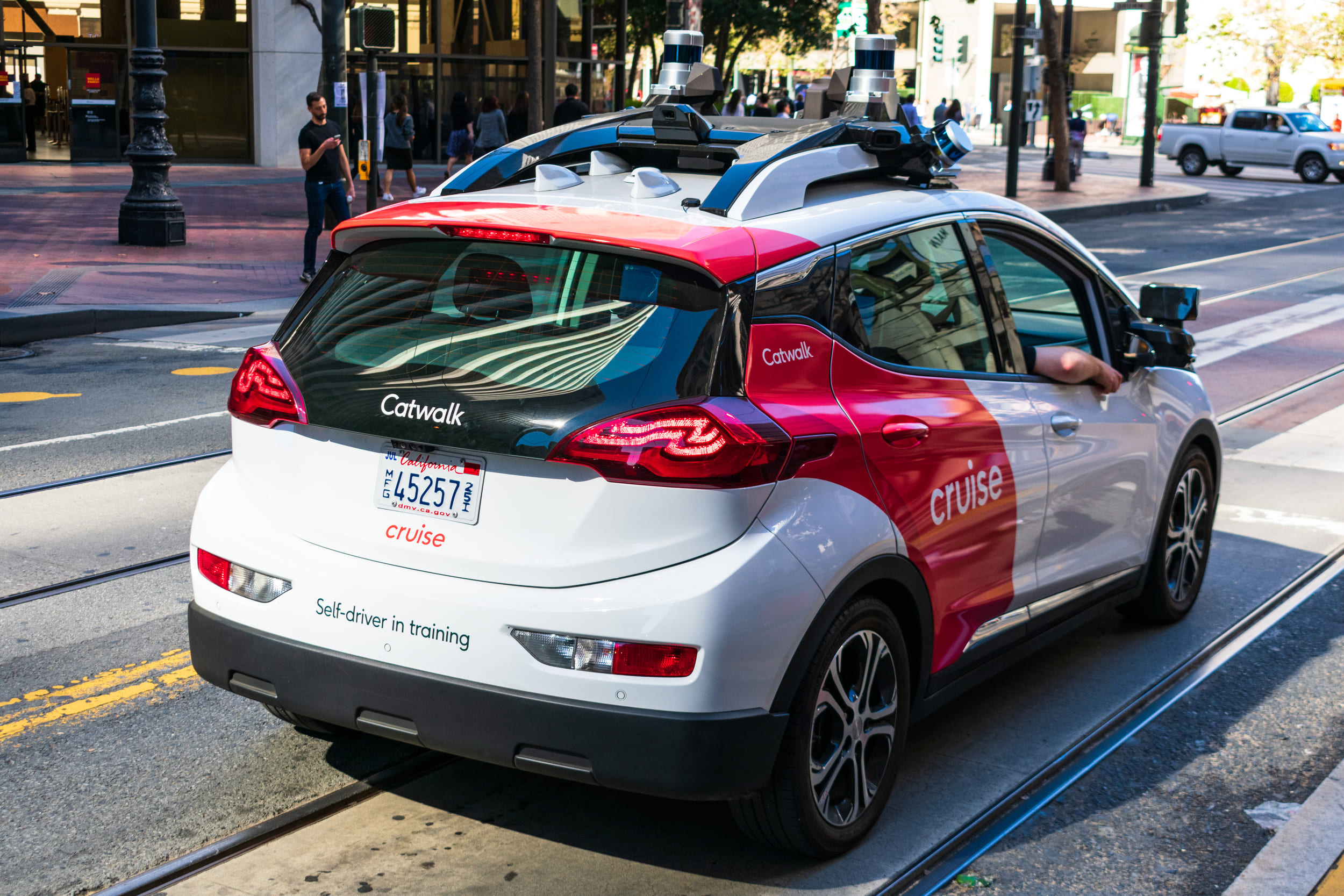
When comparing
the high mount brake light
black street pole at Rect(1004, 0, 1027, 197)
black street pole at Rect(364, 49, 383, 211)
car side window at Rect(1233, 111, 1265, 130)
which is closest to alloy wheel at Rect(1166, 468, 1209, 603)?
the high mount brake light

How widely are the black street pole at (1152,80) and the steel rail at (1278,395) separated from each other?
71.9 feet

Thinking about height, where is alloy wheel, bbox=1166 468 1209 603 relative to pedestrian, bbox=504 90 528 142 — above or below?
below

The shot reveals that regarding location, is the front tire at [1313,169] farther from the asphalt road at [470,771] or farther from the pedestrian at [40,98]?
the asphalt road at [470,771]

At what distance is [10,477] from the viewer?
734cm

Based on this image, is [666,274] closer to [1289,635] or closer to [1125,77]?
[1289,635]

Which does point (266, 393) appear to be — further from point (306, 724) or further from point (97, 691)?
point (97, 691)

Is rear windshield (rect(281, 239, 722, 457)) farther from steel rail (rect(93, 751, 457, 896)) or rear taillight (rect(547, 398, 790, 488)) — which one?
steel rail (rect(93, 751, 457, 896))

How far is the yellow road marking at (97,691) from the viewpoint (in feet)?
14.5

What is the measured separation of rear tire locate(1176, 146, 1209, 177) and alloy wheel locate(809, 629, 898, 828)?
135 ft

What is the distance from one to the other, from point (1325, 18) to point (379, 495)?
246 ft

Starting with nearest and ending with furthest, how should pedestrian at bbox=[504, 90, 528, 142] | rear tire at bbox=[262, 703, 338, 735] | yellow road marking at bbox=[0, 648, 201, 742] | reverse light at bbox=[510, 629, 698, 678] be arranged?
reverse light at bbox=[510, 629, 698, 678] → rear tire at bbox=[262, 703, 338, 735] → yellow road marking at bbox=[0, 648, 201, 742] → pedestrian at bbox=[504, 90, 528, 142]

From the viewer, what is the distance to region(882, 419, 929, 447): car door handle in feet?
12.0

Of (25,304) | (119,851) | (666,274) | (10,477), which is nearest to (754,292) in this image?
(666,274)

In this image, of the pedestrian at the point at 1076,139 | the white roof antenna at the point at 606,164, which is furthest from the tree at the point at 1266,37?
the white roof antenna at the point at 606,164
